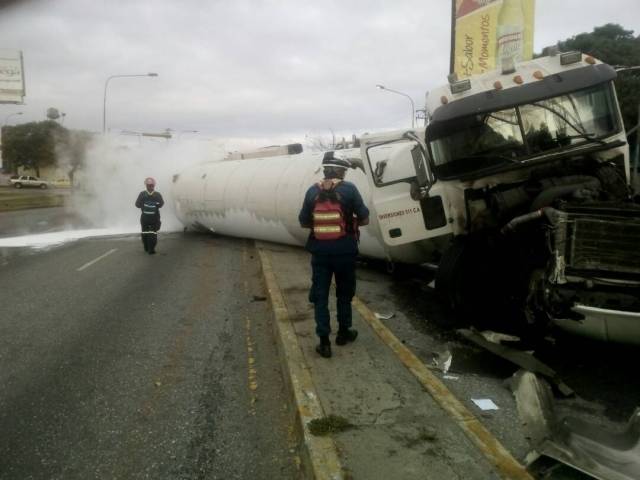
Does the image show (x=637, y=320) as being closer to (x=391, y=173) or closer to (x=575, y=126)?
(x=575, y=126)

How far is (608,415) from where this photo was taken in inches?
156

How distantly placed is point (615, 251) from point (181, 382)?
363cm

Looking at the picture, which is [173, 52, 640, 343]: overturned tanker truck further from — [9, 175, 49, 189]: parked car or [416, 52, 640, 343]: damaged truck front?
[9, 175, 49, 189]: parked car

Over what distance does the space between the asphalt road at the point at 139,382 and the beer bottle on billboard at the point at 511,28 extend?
7033 mm

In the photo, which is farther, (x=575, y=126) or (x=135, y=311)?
(x=135, y=311)

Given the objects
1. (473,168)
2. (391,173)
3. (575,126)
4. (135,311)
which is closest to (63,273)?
(135,311)

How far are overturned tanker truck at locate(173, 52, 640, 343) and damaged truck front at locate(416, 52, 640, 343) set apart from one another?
0.4 inches

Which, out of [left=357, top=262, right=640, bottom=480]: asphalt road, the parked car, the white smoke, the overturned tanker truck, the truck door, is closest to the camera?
[left=357, top=262, right=640, bottom=480]: asphalt road

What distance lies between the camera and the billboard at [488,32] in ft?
35.2

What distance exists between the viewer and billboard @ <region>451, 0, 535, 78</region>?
10.7 metres

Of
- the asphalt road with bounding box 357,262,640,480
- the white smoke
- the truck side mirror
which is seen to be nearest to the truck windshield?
the truck side mirror

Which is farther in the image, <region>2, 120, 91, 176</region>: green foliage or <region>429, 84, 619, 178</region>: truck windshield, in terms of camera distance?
<region>2, 120, 91, 176</region>: green foliage

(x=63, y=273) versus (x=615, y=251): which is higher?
(x=615, y=251)

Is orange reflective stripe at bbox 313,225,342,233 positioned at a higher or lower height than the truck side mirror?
lower
